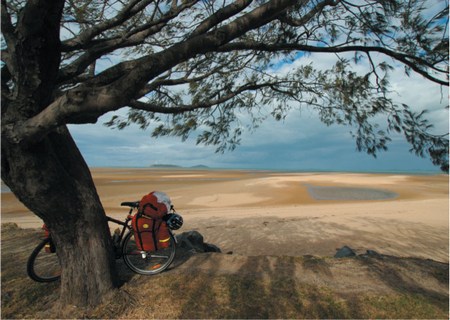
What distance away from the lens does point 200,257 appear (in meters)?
4.60

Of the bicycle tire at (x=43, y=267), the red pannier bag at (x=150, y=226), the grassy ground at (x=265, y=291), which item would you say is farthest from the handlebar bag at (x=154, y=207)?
the bicycle tire at (x=43, y=267)

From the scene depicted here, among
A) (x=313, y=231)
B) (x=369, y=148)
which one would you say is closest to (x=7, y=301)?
(x=369, y=148)

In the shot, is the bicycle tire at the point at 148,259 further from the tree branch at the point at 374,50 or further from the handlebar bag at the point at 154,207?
the tree branch at the point at 374,50

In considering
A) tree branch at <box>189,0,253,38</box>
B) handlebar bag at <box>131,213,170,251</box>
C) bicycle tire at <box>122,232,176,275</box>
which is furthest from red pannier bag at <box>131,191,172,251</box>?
tree branch at <box>189,0,253,38</box>

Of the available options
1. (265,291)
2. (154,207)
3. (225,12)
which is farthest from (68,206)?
(225,12)

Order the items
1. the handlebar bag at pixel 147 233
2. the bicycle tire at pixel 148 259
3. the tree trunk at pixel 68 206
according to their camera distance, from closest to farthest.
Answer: the tree trunk at pixel 68 206 → the handlebar bag at pixel 147 233 → the bicycle tire at pixel 148 259

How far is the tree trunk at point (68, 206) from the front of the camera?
9.29ft

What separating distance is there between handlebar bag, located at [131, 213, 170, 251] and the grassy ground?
0.43 metres

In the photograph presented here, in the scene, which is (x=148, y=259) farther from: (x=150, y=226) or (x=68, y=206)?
(x=68, y=206)

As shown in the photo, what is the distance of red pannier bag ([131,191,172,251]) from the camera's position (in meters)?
3.82

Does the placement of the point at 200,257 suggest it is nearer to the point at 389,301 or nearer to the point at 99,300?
the point at 99,300

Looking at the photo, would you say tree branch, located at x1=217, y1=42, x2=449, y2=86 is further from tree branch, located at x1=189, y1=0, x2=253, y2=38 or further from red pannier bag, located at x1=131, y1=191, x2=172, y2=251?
red pannier bag, located at x1=131, y1=191, x2=172, y2=251

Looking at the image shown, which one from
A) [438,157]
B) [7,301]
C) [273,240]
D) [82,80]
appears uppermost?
[82,80]

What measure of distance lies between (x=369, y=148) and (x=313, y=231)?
546cm
